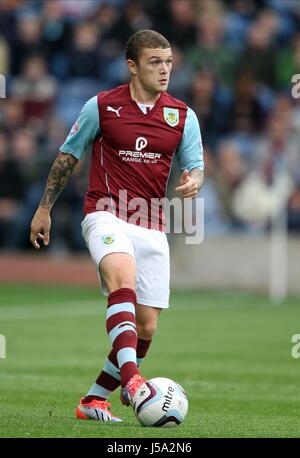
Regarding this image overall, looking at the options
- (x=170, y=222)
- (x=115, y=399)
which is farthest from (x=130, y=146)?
(x=170, y=222)

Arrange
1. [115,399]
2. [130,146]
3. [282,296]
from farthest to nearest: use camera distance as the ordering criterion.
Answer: [282,296] < [115,399] < [130,146]

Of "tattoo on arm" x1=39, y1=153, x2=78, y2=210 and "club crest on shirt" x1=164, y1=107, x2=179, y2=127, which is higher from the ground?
"club crest on shirt" x1=164, y1=107, x2=179, y2=127

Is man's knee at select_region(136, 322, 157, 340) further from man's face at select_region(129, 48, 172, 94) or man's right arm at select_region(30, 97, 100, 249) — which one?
man's face at select_region(129, 48, 172, 94)

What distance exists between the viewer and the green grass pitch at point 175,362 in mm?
7766

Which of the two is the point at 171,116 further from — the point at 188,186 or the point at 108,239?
the point at 108,239

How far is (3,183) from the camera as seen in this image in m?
20.8

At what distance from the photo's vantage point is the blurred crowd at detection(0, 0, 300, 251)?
19891 millimetres

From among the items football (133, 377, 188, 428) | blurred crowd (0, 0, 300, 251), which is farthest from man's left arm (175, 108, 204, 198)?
blurred crowd (0, 0, 300, 251)

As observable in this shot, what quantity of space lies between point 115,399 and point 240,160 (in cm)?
1058

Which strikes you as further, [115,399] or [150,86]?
[115,399]

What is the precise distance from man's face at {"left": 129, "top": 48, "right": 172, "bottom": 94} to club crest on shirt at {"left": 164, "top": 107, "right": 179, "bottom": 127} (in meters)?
0.18

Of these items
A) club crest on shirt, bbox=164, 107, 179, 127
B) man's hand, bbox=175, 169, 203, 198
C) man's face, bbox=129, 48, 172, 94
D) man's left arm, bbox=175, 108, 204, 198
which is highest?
man's face, bbox=129, 48, 172, 94

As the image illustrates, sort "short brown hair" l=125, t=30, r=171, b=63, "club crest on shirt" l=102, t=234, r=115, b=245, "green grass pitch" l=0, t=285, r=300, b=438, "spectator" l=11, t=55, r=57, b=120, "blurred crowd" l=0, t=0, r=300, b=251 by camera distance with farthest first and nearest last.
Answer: "spectator" l=11, t=55, r=57, b=120 < "blurred crowd" l=0, t=0, r=300, b=251 < "short brown hair" l=125, t=30, r=171, b=63 < "club crest on shirt" l=102, t=234, r=115, b=245 < "green grass pitch" l=0, t=285, r=300, b=438

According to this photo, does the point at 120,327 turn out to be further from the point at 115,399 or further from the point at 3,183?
the point at 3,183
